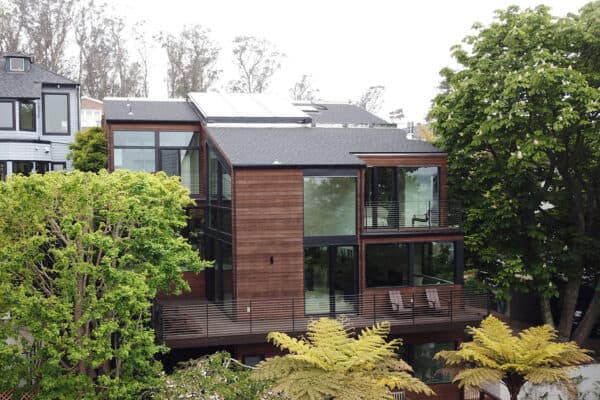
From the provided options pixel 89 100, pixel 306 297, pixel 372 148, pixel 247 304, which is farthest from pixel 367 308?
pixel 89 100

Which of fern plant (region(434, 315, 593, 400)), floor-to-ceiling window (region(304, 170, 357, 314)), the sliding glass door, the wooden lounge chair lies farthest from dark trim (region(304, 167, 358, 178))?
fern plant (region(434, 315, 593, 400))

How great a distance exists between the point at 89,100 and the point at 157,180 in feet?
89.1

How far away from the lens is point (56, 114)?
30.5 m

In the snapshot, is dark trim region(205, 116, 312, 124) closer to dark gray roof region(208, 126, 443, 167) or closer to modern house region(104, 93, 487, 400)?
modern house region(104, 93, 487, 400)

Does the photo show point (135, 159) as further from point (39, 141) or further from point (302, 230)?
point (39, 141)

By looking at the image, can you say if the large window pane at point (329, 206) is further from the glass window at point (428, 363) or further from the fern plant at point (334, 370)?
the fern plant at point (334, 370)

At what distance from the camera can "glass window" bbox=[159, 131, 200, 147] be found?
2352cm

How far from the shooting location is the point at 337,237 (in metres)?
20.6

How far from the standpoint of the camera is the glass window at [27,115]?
29.4 m

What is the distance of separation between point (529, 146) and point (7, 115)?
21446 millimetres

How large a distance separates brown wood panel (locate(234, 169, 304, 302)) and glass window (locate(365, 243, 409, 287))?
2.43 meters

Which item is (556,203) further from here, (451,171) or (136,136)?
(136,136)

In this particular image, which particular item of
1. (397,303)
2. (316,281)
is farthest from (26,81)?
(397,303)

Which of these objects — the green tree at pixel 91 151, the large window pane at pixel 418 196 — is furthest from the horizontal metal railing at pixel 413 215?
the green tree at pixel 91 151
